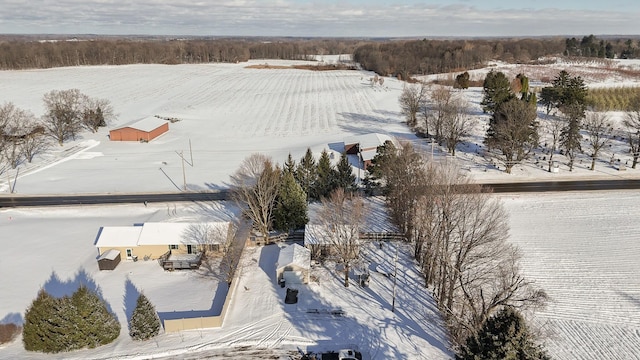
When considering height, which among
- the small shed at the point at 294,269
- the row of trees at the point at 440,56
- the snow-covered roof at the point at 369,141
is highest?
the row of trees at the point at 440,56

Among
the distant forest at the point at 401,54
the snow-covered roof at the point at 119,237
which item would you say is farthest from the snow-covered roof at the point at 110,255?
the distant forest at the point at 401,54

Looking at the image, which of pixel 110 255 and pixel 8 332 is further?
pixel 110 255

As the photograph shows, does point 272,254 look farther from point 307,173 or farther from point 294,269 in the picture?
point 307,173

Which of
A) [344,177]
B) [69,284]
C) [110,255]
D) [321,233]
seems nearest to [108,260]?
[110,255]

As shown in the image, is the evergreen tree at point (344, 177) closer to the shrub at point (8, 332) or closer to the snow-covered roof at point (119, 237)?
the snow-covered roof at point (119, 237)

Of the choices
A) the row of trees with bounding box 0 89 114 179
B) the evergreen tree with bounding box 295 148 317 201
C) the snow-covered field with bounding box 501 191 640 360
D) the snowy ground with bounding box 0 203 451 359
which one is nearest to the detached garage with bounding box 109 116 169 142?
the row of trees with bounding box 0 89 114 179
